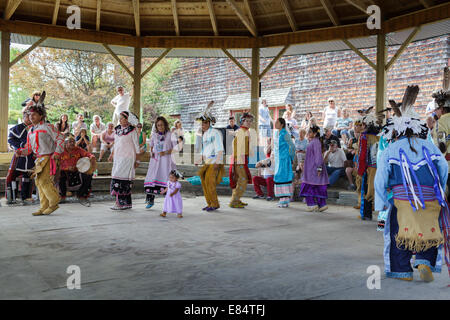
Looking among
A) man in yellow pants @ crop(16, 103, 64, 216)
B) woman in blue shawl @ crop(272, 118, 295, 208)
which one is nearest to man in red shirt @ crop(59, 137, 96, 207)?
man in yellow pants @ crop(16, 103, 64, 216)

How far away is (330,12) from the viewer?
945 centimetres

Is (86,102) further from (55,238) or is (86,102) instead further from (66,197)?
(55,238)

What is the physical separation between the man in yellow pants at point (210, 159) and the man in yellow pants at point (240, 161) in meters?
0.48

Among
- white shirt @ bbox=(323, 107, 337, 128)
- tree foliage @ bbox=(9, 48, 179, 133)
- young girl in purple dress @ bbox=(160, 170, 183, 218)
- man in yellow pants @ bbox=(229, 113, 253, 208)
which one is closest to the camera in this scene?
young girl in purple dress @ bbox=(160, 170, 183, 218)

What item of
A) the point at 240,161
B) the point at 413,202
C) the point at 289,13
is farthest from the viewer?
the point at 289,13

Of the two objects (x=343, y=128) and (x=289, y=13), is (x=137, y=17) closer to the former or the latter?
(x=289, y=13)

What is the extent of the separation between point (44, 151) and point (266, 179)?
4.35m

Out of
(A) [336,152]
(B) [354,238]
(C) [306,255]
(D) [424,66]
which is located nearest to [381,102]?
(A) [336,152]

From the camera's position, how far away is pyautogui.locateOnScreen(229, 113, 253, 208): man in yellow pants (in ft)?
25.6

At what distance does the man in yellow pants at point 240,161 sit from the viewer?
7.80m

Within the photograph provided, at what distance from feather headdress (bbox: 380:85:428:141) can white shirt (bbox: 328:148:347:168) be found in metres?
5.14

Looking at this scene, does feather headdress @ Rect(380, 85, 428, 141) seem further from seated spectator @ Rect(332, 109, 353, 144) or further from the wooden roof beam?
the wooden roof beam

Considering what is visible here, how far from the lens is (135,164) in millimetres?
7270

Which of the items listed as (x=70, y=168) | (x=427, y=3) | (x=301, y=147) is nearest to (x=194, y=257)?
(x=70, y=168)
